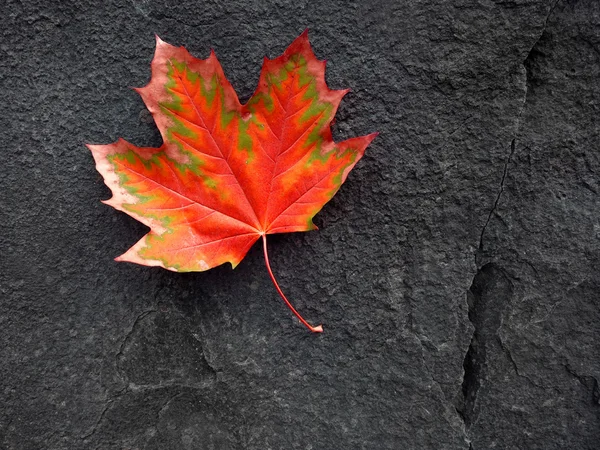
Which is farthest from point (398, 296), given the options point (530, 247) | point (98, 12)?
point (98, 12)

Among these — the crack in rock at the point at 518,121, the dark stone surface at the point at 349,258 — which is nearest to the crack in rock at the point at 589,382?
the dark stone surface at the point at 349,258

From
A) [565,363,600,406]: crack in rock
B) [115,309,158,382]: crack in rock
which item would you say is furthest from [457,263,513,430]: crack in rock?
[115,309,158,382]: crack in rock

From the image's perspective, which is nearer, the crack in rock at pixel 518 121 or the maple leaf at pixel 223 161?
the maple leaf at pixel 223 161

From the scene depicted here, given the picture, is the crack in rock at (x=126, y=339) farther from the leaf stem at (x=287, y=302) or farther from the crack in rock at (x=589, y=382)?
the crack in rock at (x=589, y=382)

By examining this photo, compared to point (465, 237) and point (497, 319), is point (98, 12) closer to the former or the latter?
point (465, 237)

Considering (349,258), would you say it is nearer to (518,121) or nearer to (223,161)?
(223,161)

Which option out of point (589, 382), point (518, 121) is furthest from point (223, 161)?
point (589, 382)
